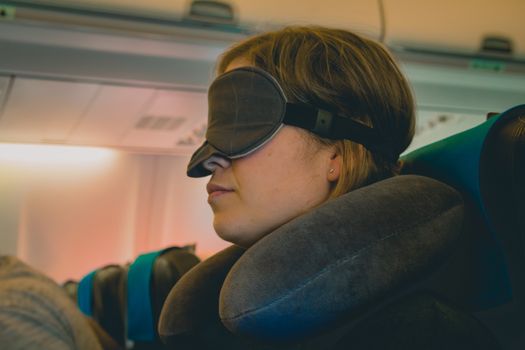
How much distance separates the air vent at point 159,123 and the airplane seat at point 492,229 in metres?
2.89

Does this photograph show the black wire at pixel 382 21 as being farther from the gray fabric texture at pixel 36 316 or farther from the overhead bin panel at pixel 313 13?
the gray fabric texture at pixel 36 316

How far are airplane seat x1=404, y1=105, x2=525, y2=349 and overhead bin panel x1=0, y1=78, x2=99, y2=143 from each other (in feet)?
8.57

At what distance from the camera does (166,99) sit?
376 centimetres

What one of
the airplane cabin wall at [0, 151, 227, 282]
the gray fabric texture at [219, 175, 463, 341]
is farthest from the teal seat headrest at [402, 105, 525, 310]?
the airplane cabin wall at [0, 151, 227, 282]

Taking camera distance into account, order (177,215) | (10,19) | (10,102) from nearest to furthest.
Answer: (10,19) < (10,102) < (177,215)

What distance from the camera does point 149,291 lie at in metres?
1.91

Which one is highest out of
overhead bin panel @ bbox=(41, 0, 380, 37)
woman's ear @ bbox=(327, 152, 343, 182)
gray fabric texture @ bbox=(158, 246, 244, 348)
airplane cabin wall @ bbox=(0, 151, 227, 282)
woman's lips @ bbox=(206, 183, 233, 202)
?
overhead bin panel @ bbox=(41, 0, 380, 37)

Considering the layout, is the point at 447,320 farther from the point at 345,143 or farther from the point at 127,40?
the point at 127,40

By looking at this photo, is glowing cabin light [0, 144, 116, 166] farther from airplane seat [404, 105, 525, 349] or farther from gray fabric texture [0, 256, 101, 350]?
airplane seat [404, 105, 525, 349]

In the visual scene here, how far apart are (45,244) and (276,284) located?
3813 millimetres

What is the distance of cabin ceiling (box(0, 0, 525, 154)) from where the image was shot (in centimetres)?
307

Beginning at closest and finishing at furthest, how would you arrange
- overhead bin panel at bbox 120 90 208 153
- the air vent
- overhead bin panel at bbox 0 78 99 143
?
overhead bin panel at bbox 0 78 99 143 < overhead bin panel at bbox 120 90 208 153 < the air vent

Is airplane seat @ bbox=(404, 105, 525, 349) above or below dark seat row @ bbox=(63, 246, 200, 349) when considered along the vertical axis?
above

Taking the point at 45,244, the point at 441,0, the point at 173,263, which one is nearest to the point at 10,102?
the point at 45,244
